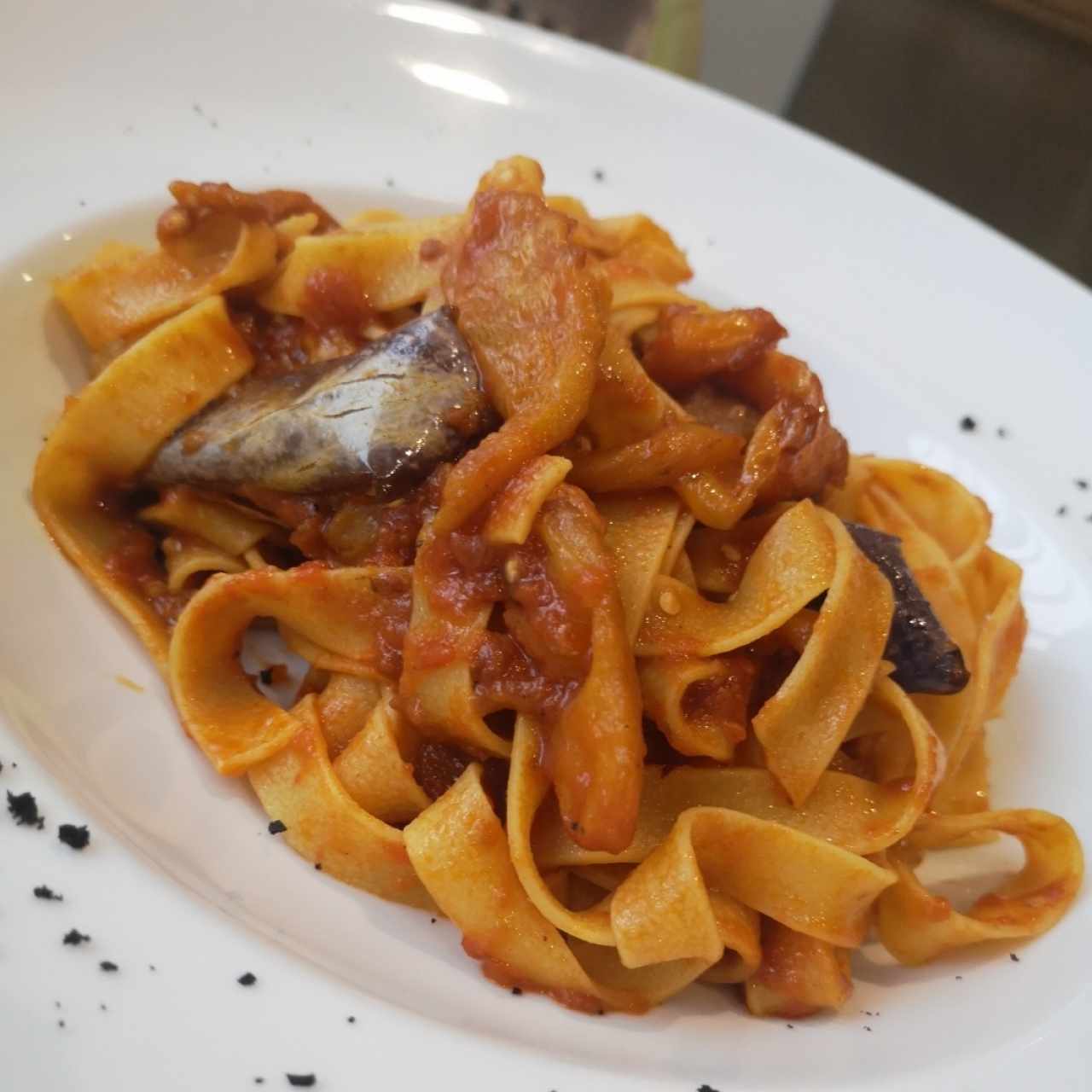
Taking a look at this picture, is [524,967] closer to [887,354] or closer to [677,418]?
[677,418]

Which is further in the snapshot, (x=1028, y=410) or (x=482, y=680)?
(x=1028, y=410)

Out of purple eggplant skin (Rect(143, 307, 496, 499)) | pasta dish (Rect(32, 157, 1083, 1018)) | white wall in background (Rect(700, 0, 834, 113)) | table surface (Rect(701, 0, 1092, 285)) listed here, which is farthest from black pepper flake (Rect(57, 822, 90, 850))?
white wall in background (Rect(700, 0, 834, 113))

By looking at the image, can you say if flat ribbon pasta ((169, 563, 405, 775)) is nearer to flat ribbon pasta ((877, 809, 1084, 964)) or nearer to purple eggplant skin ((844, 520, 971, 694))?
purple eggplant skin ((844, 520, 971, 694))

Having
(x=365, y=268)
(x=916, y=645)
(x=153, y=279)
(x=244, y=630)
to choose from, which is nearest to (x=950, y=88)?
(x=365, y=268)

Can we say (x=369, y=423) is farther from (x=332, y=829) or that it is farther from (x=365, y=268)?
(x=332, y=829)

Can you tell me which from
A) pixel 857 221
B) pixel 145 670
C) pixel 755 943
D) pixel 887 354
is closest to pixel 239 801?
pixel 145 670
